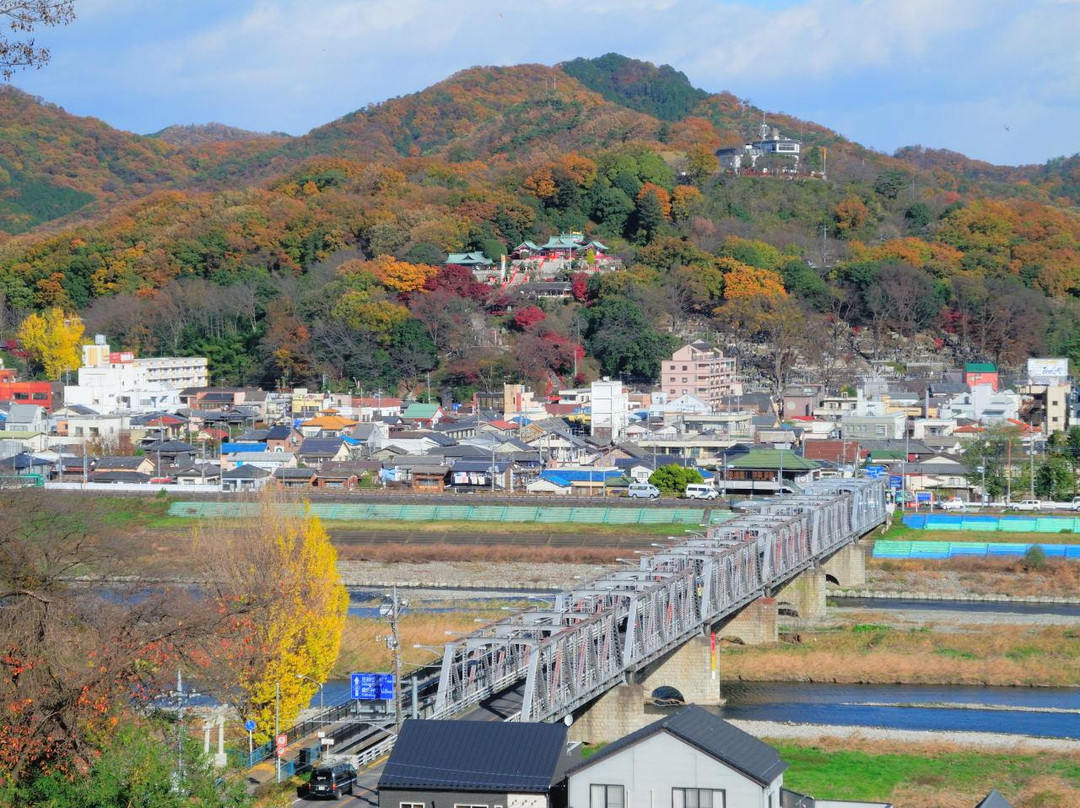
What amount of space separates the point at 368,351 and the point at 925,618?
1106 inches

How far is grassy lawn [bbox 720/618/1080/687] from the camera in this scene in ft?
67.7

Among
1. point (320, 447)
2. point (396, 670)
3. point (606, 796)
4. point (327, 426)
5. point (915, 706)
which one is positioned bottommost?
point (915, 706)

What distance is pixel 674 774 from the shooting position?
11.6 metres

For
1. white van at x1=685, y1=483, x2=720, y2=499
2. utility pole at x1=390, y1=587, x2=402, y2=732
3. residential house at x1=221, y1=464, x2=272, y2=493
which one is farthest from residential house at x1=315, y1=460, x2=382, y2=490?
utility pole at x1=390, y1=587, x2=402, y2=732

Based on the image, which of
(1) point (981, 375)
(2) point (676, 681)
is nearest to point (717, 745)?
(2) point (676, 681)

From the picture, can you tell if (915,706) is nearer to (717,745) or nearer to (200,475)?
(717,745)

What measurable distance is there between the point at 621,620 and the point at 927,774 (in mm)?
4239

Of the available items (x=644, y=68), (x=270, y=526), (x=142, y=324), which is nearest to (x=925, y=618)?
(x=270, y=526)

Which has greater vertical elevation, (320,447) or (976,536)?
(320,447)

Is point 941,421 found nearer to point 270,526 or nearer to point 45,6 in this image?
point 270,526

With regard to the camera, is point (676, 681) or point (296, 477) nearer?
point (676, 681)

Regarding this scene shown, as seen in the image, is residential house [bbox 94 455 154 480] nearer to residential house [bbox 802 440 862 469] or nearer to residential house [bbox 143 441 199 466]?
residential house [bbox 143 441 199 466]

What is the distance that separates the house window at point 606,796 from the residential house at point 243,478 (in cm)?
2610

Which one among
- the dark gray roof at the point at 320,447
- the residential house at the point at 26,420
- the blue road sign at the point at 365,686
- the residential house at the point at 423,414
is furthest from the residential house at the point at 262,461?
the blue road sign at the point at 365,686
